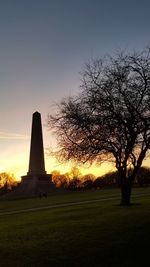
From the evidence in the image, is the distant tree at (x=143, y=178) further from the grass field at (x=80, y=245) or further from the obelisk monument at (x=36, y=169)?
the grass field at (x=80, y=245)

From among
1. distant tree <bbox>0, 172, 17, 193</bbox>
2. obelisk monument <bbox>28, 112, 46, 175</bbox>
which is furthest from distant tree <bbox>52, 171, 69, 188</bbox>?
obelisk monument <bbox>28, 112, 46, 175</bbox>

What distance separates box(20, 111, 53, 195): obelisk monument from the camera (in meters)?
75.5

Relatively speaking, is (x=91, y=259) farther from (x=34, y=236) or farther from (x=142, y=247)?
(x=34, y=236)

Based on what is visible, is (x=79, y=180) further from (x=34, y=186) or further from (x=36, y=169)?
(x=36, y=169)

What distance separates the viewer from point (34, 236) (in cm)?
1434

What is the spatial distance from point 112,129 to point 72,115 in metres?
2.81

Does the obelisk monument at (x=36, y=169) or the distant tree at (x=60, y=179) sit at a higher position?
the distant tree at (x=60, y=179)

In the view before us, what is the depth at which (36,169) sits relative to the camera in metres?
78.4

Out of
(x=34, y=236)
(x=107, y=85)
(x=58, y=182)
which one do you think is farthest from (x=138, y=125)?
(x=58, y=182)

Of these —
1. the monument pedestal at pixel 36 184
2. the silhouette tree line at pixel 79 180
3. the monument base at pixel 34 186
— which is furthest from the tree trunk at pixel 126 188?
the silhouette tree line at pixel 79 180

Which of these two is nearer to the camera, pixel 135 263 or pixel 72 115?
Answer: pixel 135 263

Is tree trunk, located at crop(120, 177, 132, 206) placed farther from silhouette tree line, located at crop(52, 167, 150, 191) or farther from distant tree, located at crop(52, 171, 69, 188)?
distant tree, located at crop(52, 171, 69, 188)

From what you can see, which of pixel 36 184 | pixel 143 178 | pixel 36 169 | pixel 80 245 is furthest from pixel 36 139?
pixel 80 245

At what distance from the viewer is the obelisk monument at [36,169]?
75.5 m
